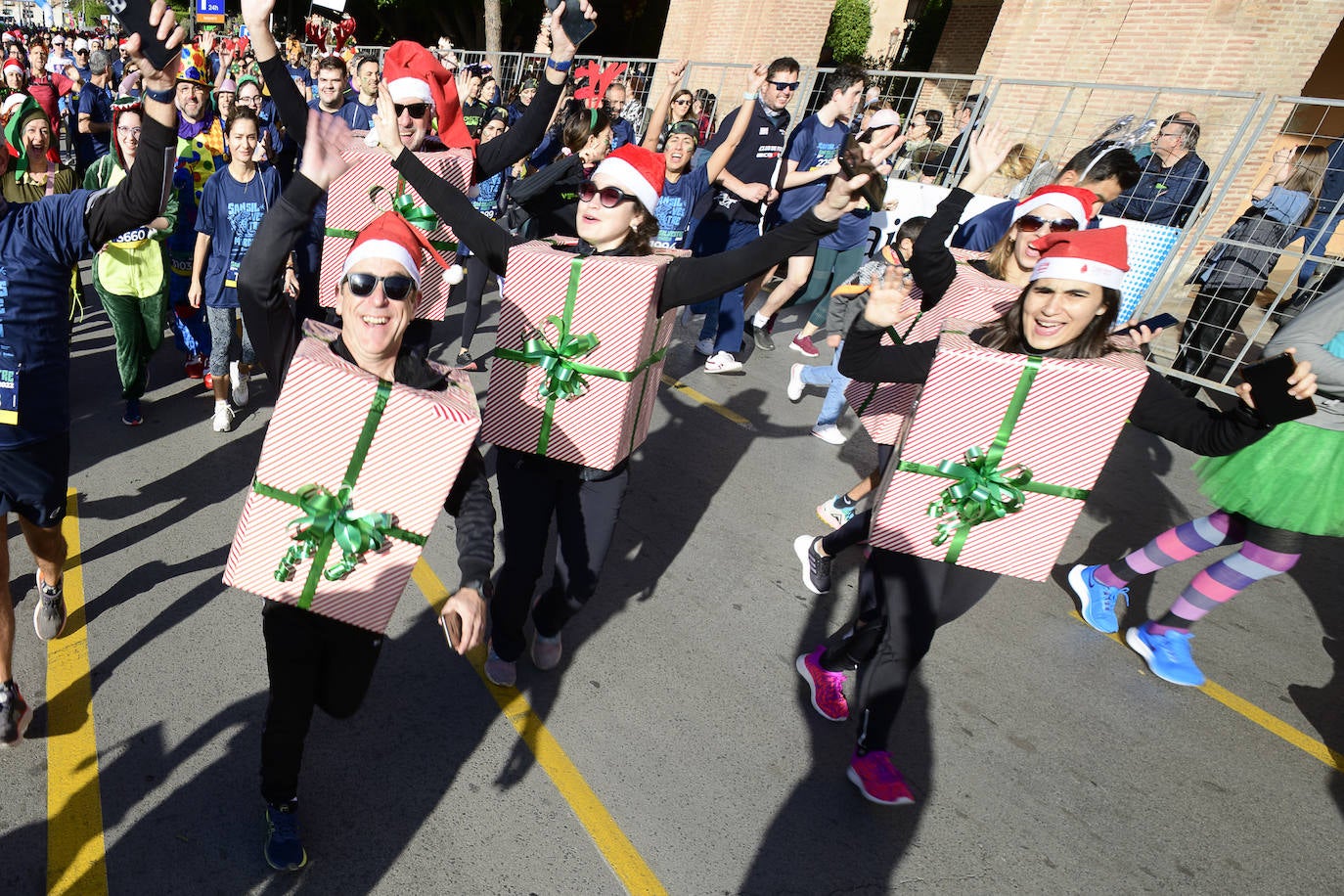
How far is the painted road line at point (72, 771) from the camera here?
7.49 ft

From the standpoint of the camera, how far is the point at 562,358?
103 inches

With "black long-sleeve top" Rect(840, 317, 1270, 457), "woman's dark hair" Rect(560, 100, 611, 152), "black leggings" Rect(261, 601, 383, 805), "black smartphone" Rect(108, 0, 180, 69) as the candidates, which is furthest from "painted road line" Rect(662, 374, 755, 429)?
"black smartphone" Rect(108, 0, 180, 69)

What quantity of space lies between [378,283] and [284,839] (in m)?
1.67

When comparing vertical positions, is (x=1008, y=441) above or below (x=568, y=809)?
above

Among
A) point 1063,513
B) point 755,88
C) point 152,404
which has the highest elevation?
point 755,88

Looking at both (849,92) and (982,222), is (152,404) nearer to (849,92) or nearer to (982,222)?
(982,222)

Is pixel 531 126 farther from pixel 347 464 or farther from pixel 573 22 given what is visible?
pixel 347 464

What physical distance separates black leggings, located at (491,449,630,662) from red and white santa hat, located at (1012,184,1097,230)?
2.09 meters

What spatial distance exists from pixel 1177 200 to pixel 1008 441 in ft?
22.5

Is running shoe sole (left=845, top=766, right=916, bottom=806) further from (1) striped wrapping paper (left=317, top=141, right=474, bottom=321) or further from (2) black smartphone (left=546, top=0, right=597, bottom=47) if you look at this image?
(2) black smartphone (left=546, top=0, right=597, bottom=47)

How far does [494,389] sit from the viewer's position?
8.95 ft

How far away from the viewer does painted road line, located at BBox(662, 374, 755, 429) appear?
20.2 feet

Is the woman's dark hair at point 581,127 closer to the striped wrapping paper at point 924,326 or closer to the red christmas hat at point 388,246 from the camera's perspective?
the striped wrapping paper at point 924,326

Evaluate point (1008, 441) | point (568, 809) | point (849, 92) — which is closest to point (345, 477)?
point (568, 809)
